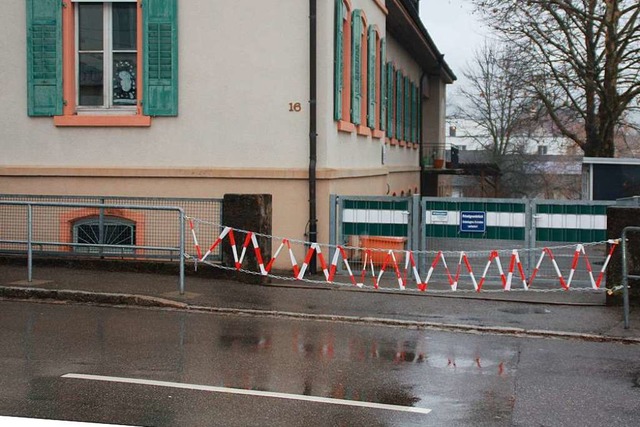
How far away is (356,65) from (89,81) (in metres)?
5.52

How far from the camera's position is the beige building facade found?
16.9 m

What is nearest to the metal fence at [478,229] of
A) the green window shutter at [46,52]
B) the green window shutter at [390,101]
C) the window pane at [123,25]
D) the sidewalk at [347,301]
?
the sidewalk at [347,301]

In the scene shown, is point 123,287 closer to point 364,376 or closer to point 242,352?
point 242,352

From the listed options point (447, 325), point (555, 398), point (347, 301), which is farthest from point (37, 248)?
point (555, 398)

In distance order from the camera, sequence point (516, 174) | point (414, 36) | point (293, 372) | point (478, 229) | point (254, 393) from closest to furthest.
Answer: point (254, 393) → point (293, 372) → point (478, 229) → point (414, 36) → point (516, 174)

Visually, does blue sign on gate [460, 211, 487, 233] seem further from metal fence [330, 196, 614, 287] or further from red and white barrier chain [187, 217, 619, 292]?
→ red and white barrier chain [187, 217, 619, 292]

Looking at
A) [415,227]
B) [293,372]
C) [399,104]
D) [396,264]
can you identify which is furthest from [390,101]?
[293,372]

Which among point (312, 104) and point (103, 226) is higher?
point (312, 104)

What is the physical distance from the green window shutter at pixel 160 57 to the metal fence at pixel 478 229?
10.7 ft

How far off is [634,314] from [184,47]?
8418 millimetres

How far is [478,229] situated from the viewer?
53.6ft

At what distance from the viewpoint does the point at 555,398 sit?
8.28 metres

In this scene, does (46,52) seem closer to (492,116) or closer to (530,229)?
(530,229)

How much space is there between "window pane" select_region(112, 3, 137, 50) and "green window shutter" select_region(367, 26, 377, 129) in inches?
270
